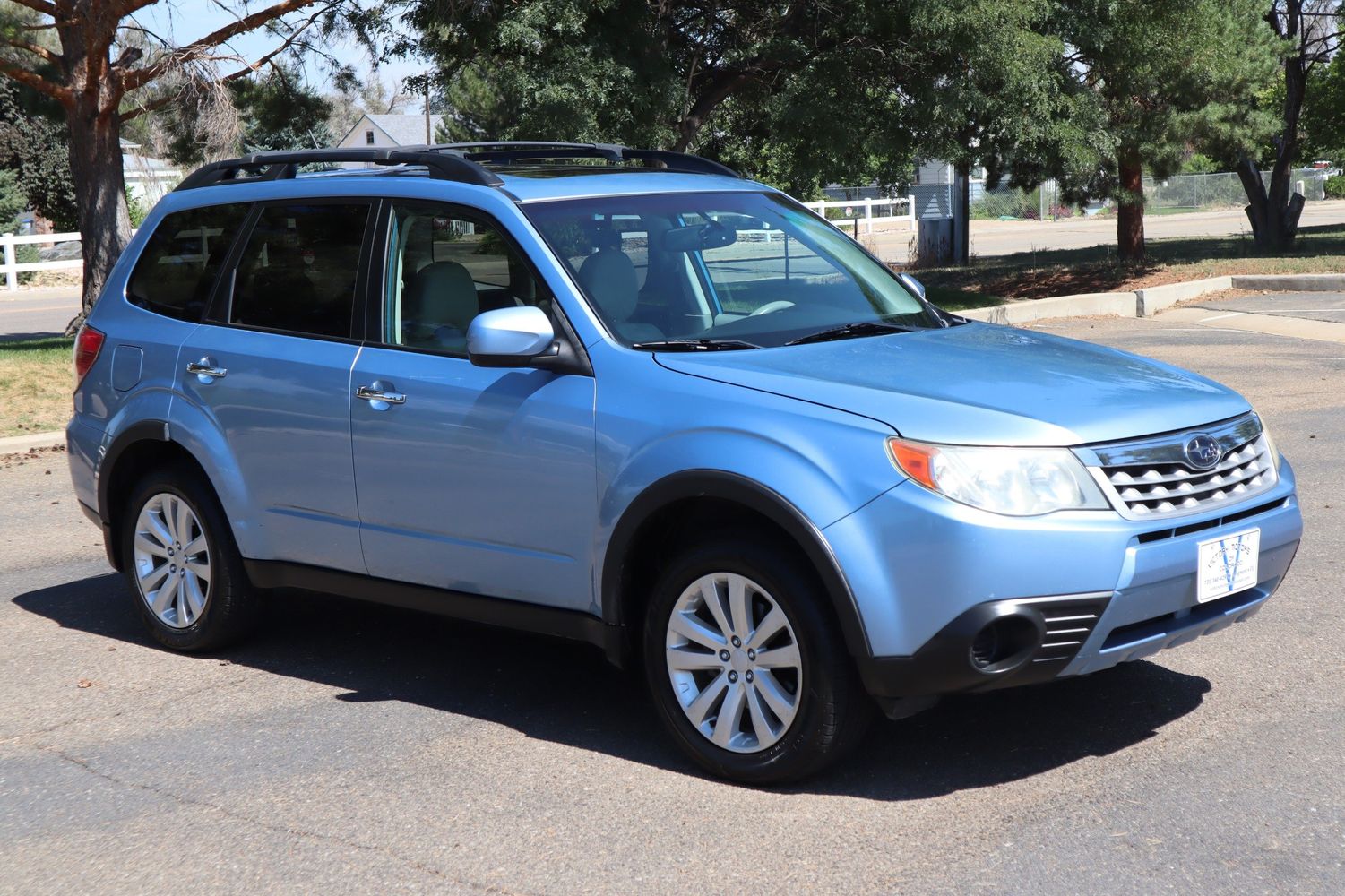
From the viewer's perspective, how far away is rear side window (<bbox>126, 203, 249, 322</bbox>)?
6.15 m

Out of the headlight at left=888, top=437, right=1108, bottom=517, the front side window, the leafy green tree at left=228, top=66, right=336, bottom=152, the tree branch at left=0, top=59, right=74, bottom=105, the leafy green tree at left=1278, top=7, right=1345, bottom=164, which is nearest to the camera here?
the headlight at left=888, top=437, right=1108, bottom=517

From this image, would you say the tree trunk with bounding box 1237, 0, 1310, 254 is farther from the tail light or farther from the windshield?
the tail light

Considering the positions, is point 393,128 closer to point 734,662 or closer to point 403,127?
point 403,127

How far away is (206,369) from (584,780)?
2.40m

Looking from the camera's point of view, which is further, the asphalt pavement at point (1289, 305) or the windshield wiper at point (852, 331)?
the asphalt pavement at point (1289, 305)

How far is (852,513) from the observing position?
4152 mm

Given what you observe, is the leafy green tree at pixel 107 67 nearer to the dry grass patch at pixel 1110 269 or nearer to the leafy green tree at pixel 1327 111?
the dry grass patch at pixel 1110 269

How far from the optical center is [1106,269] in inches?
917

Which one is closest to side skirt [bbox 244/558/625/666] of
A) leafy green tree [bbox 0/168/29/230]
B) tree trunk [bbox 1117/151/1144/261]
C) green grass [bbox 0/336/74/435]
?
green grass [bbox 0/336/74/435]

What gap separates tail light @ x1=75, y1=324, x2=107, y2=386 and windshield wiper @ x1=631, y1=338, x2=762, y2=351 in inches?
111

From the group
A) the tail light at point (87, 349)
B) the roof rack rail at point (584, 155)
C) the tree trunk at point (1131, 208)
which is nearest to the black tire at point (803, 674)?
the roof rack rail at point (584, 155)

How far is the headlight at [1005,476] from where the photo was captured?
160 inches

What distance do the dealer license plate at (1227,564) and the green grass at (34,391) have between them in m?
10.3

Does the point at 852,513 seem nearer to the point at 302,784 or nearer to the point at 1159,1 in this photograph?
the point at 302,784
